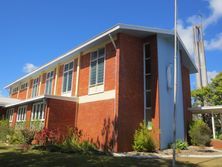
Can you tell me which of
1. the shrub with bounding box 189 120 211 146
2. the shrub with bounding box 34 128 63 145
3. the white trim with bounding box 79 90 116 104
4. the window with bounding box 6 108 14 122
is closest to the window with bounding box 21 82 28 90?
the window with bounding box 6 108 14 122

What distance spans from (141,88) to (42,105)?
8809 mm

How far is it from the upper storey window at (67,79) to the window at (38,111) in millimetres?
2699

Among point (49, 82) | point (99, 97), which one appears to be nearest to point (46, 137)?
point (99, 97)

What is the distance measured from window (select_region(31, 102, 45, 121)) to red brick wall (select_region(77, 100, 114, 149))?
3247mm

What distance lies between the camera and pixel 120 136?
15641 mm

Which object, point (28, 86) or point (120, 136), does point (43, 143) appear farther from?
point (28, 86)

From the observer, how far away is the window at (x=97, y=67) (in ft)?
61.3

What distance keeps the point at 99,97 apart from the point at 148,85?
3771mm

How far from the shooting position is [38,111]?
2117cm

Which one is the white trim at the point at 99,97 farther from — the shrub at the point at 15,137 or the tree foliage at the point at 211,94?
the tree foliage at the point at 211,94

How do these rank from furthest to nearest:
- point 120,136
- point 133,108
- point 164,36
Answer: point 164,36 < point 133,108 < point 120,136

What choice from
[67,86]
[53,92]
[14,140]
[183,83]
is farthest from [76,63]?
[183,83]

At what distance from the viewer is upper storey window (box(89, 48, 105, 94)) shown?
18500mm

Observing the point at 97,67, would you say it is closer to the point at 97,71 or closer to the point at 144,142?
the point at 97,71
